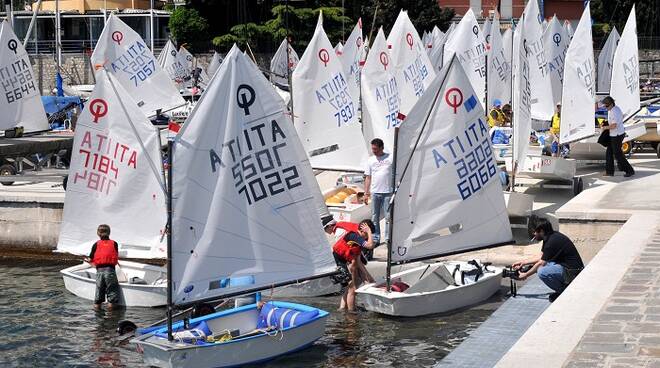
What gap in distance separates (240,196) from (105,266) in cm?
394

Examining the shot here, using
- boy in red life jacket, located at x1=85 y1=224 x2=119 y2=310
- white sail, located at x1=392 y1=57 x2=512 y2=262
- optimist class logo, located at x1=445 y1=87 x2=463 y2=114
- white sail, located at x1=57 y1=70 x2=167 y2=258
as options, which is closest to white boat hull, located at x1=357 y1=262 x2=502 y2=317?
white sail, located at x1=392 y1=57 x2=512 y2=262

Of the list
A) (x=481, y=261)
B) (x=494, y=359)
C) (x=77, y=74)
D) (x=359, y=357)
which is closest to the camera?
(x=494, y=359)

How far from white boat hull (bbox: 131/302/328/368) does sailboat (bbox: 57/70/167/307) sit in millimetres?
2958

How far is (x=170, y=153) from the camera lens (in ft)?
42.7

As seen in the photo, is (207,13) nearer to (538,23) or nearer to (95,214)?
(538,23)

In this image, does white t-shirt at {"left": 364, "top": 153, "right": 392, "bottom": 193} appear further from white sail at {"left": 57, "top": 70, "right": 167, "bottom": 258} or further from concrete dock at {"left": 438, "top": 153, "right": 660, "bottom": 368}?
white sail at {"left": 57, "top": 70, "right": 167, "bottom": 258}

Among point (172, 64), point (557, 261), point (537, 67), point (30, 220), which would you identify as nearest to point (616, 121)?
point (557, 261)

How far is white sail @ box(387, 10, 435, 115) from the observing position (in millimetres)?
26663

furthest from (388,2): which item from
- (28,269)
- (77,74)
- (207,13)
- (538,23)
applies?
(28,269)

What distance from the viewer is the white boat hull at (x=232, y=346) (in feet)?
42.5

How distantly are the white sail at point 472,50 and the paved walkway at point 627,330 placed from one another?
19375mm

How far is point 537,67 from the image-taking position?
101ft

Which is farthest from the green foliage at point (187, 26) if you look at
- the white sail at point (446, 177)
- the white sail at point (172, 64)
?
the white sail at point (446, 177)

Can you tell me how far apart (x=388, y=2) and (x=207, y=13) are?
1026cm
